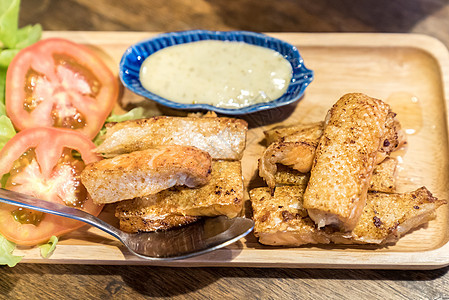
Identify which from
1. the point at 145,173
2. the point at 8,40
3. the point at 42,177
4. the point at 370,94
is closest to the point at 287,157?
the point at 145,173

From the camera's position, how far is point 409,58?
3.98m

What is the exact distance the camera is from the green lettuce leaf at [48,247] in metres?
2.90

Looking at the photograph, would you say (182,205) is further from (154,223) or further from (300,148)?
(300,148)

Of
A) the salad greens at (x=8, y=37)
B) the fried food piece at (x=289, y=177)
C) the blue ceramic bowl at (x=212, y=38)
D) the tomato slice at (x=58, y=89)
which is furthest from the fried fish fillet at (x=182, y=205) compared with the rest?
the salad greens at (x=8, y=37)

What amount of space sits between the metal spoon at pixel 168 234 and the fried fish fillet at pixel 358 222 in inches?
6.6

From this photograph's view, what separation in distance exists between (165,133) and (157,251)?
0.91m

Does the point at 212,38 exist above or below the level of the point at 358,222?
above

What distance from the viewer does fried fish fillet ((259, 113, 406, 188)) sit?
9.60ft

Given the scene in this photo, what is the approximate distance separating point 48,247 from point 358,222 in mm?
2265

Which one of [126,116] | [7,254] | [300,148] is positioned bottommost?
[7,254]

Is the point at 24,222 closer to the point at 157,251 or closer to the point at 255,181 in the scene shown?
the point at 157,251

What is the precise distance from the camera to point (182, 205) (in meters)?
2.90

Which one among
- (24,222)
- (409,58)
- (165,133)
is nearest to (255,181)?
(165,133)

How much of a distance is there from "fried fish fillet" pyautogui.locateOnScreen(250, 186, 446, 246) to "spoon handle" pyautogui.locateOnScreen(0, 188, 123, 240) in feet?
3.55
